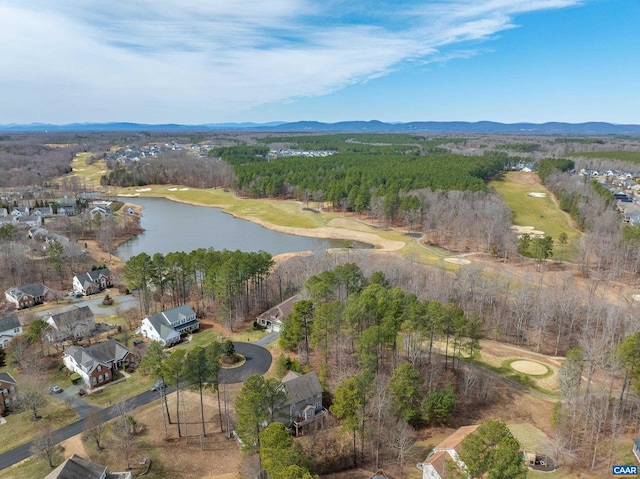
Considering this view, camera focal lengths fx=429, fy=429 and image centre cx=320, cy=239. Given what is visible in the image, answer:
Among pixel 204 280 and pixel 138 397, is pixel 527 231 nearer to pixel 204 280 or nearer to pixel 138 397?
pixel 204 280

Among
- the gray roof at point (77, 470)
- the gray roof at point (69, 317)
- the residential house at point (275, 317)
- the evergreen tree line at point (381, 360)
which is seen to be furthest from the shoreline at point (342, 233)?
the gray roof at point (77, 470)

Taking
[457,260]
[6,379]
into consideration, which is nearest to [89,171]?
[457,260]

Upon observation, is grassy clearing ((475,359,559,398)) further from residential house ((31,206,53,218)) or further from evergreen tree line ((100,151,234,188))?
evergreen tree line ((100,151,234,188))

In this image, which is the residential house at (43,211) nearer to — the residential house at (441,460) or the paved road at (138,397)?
the paved road at (138,397)

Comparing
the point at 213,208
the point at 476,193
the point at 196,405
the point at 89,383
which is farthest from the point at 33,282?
the point at 476,193

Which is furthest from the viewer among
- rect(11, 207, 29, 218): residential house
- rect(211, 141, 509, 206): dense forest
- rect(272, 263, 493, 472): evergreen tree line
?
rect(211, 141, 509, 206): dense forest

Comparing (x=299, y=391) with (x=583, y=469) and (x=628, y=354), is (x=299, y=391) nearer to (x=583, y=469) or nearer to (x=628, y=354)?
(x=583, y=469)

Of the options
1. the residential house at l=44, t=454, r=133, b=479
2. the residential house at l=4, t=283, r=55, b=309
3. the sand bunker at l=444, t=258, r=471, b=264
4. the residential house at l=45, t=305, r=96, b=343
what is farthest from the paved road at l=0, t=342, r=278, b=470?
the sand bunker at l=444, t=258, r=471, b=264
